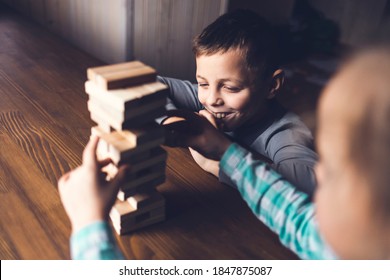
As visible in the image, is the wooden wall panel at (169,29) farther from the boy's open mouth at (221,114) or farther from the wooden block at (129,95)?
the wooden block at (129,95)

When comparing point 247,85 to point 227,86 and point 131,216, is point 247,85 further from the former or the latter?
point 131,216

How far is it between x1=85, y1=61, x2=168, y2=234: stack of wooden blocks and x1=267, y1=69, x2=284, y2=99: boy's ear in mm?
616

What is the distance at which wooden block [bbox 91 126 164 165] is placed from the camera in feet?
2.19

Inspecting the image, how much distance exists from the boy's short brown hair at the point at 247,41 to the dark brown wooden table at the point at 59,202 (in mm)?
346

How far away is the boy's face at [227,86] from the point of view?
115cm

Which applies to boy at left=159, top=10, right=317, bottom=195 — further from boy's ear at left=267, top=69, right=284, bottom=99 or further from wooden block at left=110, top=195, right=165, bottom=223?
wooden block at left=110, top=195, right=165, bottom=223

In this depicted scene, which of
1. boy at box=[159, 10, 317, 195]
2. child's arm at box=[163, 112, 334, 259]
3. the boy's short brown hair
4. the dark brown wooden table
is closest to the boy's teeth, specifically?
boy at box=[159, 10, 317, 195]

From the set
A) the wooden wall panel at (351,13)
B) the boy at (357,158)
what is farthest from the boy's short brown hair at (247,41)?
the wooden wall panel at (351,13)

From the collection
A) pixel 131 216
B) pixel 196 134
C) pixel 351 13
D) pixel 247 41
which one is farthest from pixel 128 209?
pixel 351 13

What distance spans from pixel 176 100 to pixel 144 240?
694 millimetres

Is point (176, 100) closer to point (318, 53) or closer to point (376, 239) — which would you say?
point (376, 239)

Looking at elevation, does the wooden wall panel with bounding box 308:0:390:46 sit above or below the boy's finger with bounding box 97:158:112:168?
below

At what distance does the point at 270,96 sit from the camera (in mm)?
1259
